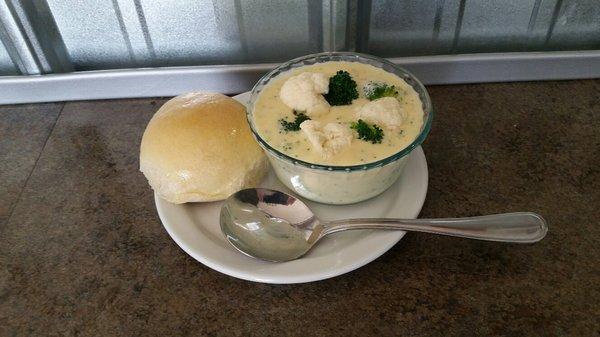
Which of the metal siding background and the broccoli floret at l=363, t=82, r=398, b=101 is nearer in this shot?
the broccoli floret at l=363, t=82, r=398, b=101

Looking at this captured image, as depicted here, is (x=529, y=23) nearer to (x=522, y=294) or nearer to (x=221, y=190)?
(x=522, y=294)

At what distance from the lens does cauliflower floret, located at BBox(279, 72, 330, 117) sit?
0.78 metres

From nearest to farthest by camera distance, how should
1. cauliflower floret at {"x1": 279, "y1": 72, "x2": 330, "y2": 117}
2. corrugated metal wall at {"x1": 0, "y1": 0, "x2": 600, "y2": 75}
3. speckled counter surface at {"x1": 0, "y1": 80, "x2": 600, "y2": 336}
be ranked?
speckled counter surface at {"x1": 0, "y1": 80, "x2": 600, "y2": 336} → cauliflower floret at {"x1": 279, "y1": 72, "x2": 330, "y2": 117} → corrugated metal wall at {"x1": 0, "y1": 0, "x2": 600, "y2": 75}

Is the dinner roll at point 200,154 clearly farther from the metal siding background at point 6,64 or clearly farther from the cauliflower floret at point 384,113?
the metal siding background at point 6,64

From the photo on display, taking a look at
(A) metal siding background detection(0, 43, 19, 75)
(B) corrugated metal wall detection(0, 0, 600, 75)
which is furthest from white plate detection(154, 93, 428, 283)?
(A) metal siding background detection(0, 43, 19, 75)

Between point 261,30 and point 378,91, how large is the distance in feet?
1.06

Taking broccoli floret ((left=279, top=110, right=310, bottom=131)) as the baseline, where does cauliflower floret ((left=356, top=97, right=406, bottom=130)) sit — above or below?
above

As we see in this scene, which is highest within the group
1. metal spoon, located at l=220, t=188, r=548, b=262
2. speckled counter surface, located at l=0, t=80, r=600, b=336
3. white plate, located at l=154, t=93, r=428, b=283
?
metal spoon, located at l=220, t=188, r=548, b=262

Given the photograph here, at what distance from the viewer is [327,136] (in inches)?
28.8

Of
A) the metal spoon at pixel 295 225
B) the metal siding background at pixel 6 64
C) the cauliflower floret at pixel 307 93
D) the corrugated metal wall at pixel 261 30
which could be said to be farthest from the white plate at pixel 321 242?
the metal siding background at pixel 6 64

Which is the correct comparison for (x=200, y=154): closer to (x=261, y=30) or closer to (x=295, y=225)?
(x=295, y=225)

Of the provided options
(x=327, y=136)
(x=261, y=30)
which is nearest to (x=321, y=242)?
(x=327, y=136)

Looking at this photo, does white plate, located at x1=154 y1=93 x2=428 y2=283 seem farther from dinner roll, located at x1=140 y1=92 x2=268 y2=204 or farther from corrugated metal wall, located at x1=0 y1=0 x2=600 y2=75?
corrugated metal wall, located at x1=0 y1=0 x2=600 y2=75

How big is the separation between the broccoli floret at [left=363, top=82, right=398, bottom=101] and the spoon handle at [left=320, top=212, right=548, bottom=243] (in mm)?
202
